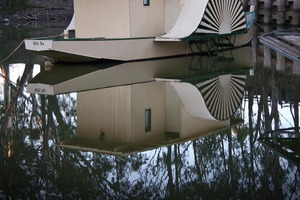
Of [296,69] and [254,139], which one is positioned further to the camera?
[296,69]

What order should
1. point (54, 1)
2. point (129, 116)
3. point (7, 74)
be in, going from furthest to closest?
→ point (54, 1), point (7, 74), point (129, 116)

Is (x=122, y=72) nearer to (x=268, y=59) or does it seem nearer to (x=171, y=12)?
(x=268, y=59)

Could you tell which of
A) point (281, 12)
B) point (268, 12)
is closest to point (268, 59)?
point (281, 12)

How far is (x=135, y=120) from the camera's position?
11406mm

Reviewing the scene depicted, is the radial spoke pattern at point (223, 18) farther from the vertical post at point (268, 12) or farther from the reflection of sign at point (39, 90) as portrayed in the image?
the vertical post at point (268, 12)

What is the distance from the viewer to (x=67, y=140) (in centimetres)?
1009

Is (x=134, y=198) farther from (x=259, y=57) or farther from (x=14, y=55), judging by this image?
(x=14, y=55)

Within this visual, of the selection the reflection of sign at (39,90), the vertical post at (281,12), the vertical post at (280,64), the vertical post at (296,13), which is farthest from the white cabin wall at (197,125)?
the vertical post at (281,12)

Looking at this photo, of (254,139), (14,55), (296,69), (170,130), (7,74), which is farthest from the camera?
(14,55)

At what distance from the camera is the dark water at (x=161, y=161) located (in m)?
7.36

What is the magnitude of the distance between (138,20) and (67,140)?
1058cm

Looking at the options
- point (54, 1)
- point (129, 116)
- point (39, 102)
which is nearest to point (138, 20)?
point (39, 102)

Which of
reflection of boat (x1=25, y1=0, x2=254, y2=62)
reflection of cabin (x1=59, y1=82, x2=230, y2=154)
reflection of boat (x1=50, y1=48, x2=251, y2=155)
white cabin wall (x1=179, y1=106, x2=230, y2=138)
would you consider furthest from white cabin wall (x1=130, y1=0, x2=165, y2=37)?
white cabin wall (x1=179, y1=106, x2=230, y2=138)

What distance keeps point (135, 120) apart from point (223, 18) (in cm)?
1074
